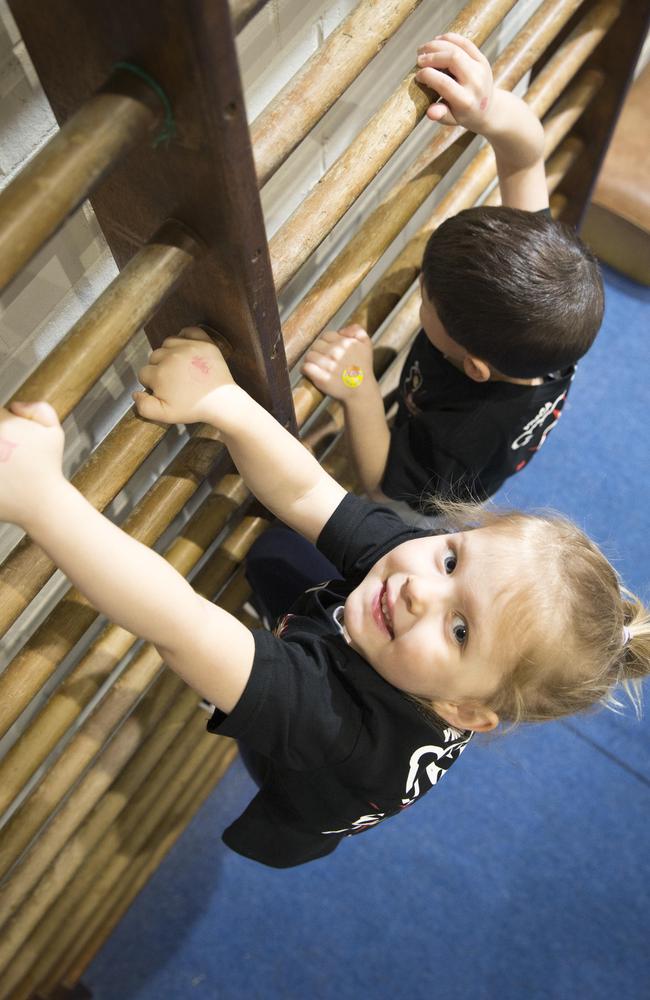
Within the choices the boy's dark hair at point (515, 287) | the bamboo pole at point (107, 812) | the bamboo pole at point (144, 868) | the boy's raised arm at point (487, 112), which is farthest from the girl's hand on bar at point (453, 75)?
the bamboo pole at point (144, 868)

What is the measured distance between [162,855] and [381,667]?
0.77 meters

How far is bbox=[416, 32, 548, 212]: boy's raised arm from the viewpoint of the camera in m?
0.73

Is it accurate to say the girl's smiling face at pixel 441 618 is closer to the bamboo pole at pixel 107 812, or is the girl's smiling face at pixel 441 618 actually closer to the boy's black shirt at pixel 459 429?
the boy's black shirt at pixel 459 429

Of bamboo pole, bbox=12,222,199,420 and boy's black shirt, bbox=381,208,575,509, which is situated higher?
bamboo pole, bbox=12,222,199,420

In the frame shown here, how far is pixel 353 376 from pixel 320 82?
1.09 feet

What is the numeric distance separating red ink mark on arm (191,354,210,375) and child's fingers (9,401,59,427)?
0.44 ft

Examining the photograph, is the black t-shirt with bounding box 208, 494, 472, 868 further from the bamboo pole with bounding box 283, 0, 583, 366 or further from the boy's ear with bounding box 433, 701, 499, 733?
the bamboo pole with bounding box 283, 0, 583, 366

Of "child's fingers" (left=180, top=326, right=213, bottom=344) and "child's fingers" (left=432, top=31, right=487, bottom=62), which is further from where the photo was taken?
"child's fingers" (left=432, top=31, right=487, bottom=62)

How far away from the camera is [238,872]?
1285 millimetres

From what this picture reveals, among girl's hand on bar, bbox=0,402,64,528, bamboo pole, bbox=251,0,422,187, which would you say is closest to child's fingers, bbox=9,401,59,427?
girl's hand on bar, bbox=0,402,64,528

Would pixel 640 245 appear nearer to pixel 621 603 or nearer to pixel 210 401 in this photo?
pixel 621 603

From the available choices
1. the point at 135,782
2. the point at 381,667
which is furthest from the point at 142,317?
the point at 135,782

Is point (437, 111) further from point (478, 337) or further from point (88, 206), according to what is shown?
point (88, 206)

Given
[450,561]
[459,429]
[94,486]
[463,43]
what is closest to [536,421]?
[459,429]
